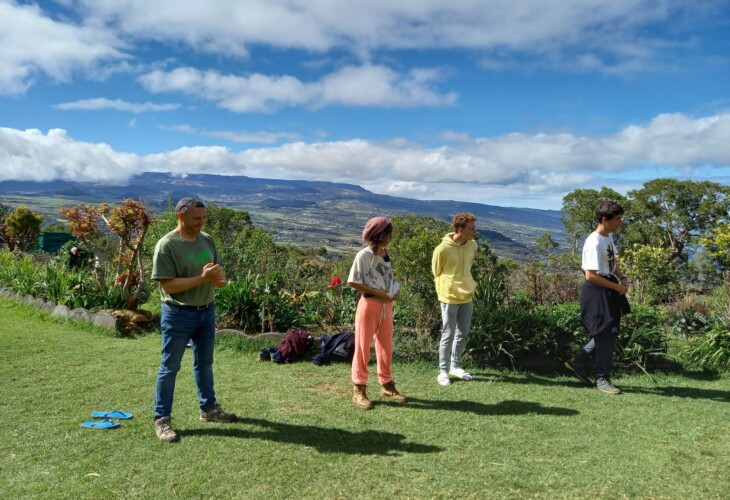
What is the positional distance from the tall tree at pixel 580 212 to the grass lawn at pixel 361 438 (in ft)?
73.6

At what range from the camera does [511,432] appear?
161 inches

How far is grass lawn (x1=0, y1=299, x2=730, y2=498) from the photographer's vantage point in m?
3.19

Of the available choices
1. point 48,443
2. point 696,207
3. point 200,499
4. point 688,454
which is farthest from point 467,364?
point 696,207

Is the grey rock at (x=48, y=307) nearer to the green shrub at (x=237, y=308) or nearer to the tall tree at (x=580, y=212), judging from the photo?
the green shrub at (x=237, y=308)

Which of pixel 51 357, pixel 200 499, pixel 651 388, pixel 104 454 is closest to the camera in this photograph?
pixel 200 499

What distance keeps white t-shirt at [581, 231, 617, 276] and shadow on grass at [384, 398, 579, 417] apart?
4.60 ft

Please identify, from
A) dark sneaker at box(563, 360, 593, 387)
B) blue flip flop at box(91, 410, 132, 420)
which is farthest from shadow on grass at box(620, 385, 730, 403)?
blue flip flop at box(91, 410, 132, 420)

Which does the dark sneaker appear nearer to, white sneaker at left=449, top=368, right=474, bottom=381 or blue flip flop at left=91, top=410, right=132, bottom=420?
white sneaker at left=449, top=368, right=474, bottom=381

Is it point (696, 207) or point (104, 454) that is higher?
point (696, 207)

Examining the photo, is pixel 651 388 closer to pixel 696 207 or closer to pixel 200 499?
pixel 200 499

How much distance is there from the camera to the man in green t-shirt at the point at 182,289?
3660 mm

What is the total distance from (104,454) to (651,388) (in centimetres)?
518

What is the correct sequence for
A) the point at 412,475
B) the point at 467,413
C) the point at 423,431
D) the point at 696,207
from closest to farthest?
the point at 412,475 < the point at 423,431 < the point at 467,413 < the point at 696,207

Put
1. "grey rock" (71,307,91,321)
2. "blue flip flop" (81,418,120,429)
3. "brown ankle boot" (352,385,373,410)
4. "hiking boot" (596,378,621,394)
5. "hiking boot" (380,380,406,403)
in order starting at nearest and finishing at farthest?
"blue flip flop" (81,418,120,429) → "brown ankle boot" (352,385,373,410) → "hiking boot" (380,380,406,403) → "hiking boot" (596,378,621,394) → "grey rock" (71,307,91,321)
